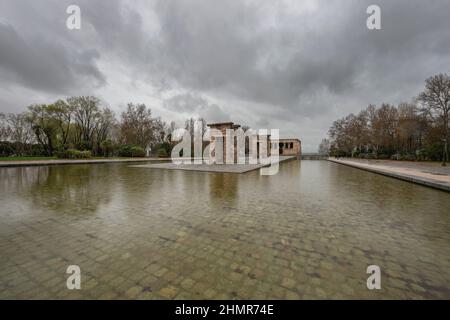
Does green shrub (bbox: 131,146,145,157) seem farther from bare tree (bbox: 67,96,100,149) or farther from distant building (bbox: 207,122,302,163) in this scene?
distant building (bbox: 207,122,302,163)

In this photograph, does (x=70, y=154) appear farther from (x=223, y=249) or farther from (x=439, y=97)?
(x=439, y=97)

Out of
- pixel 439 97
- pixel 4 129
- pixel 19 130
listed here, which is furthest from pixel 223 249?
pixel 4 129

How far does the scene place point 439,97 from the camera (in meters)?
19.6

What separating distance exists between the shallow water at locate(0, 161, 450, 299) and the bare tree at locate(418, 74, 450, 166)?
969 inches

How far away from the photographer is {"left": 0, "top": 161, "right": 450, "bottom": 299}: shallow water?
6.33ft

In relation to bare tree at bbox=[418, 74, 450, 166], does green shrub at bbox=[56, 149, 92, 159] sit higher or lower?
lower

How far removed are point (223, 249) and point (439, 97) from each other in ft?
102

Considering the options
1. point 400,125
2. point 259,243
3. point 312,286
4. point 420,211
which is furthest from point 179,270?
point 400,125

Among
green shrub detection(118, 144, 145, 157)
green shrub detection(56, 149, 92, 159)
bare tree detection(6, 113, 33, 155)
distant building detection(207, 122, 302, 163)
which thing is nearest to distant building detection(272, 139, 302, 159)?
distant building detection(207, 122, 302, 163)

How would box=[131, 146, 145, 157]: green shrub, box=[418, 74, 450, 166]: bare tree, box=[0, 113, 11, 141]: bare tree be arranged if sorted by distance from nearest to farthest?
box=[418, 74, 450, 166]: bare tree
box=[0, 113, 11, 141]: bare tree
box=[131, 146, 145, 157]: green shrub

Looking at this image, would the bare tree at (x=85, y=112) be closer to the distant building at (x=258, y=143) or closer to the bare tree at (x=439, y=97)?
the distant building at (x=258, y=143)

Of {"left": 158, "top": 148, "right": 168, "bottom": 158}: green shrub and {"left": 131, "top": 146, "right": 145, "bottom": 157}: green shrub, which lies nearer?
{"left": 131, "top": 146, "right": 145, "bottom": 157}: green shrub

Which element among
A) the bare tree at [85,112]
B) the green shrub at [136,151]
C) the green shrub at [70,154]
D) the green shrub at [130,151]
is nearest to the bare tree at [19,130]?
the bare tree at [85,112]

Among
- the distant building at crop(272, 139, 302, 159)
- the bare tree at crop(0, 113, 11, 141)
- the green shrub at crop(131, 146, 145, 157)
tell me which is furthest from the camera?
the distant building at crop(272, 139, 302, 159)
